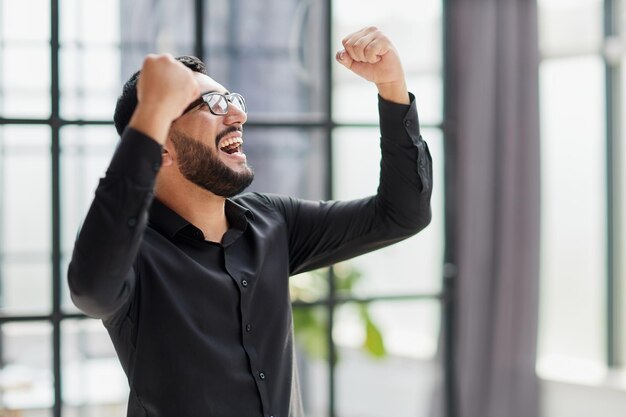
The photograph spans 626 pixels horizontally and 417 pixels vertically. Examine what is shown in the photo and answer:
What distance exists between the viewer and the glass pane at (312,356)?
12.5 ft

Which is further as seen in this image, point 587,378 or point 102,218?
point 587,378

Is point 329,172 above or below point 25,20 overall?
below

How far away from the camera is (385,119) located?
1.92 m

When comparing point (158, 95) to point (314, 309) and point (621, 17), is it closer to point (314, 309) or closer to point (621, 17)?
point (314, 309)

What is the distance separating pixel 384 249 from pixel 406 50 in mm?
866

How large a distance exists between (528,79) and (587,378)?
1412 mm

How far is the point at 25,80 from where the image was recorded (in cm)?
327

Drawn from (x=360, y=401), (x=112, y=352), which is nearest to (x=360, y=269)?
(x=360, y=401)

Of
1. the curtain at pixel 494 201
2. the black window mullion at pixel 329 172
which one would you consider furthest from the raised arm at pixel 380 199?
the curtain at pixel 494 201

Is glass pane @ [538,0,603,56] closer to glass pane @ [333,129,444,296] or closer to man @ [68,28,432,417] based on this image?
glass pane @ [333,129,444,296]

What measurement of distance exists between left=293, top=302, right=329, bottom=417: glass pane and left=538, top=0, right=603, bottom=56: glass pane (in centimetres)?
184

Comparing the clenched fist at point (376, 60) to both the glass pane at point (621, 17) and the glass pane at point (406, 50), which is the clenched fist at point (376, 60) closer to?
the glass pane at point (406, 50)

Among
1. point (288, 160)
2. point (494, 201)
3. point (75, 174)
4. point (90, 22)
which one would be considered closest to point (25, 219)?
point (75, 174)

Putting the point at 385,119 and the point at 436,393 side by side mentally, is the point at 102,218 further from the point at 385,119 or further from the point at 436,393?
the point at 436,393
